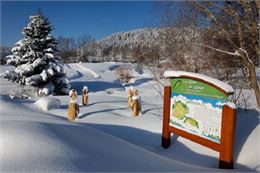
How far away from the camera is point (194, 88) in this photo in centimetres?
578

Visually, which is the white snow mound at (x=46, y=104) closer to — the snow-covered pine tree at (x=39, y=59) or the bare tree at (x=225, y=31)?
the bare tree at (x=225, y=31)

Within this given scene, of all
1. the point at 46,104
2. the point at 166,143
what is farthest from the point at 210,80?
the point at 46,104

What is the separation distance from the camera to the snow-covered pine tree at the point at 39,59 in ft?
81.1

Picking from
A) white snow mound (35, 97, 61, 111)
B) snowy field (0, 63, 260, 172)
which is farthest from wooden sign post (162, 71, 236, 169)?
white snow mound (35, 97, 61, 111)

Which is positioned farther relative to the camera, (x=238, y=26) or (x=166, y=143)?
(x=238, y=26)

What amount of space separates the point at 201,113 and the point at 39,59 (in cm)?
2066

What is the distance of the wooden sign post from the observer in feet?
16.4

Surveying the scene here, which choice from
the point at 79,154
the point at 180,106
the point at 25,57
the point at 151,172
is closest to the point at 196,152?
the point at 180,106

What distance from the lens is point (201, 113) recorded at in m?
5.58

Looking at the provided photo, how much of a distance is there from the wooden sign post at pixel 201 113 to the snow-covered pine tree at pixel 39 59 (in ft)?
63.0

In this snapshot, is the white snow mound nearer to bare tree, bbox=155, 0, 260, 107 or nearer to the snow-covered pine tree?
bare tree, bbox=155, 0, 260, 107

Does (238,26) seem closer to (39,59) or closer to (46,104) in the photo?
(46,104)

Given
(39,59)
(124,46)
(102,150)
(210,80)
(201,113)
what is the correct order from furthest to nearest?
(124,46), (39,59), (201,113), (210,80), (102,150)

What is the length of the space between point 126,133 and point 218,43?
3.62m
